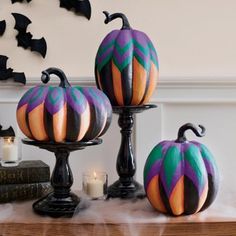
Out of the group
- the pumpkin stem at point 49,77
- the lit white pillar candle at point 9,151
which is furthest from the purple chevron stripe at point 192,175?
the lit white pillar candle at point 9,151

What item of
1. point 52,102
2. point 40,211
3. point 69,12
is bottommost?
point 40,211

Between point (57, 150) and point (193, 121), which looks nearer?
point (57, 150)

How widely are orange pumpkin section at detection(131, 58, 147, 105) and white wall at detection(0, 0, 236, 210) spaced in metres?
0.21

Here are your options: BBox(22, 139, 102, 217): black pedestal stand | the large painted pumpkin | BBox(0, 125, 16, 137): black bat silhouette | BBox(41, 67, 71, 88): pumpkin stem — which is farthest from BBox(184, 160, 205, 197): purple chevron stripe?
BBox(0, 125, 16, 137): black bat silhouette

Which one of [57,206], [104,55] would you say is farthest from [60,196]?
[104,55]

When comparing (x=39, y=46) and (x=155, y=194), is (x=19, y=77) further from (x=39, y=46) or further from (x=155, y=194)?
(x=155, y=194)

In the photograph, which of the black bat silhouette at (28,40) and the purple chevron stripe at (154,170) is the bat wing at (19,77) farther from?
the purple chevron stripe at (154,170)

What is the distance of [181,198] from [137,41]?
0.36 m

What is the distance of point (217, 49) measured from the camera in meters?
1.22

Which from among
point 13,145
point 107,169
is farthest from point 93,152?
point 13,145

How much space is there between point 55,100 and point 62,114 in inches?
1.2

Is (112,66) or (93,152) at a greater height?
(112,66)

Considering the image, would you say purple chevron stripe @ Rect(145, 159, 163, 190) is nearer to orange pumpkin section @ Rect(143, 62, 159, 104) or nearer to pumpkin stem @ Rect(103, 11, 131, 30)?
orange pumpkin section @ Rect(143, 62, 159, 104)

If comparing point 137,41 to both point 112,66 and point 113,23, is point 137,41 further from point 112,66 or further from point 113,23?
point 113,23
